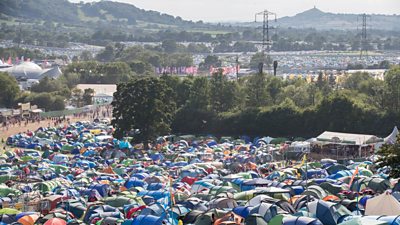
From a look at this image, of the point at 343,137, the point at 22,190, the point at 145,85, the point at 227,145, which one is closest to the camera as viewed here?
the point at 22,190

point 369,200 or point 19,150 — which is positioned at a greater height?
point 369,200

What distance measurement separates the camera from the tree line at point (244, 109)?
37000mm

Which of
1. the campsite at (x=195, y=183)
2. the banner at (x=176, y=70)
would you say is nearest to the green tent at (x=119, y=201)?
the campsite at (x=195, y=183)

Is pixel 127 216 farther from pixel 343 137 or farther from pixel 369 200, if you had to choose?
pixel 343 137

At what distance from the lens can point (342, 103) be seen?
3700 centimetres

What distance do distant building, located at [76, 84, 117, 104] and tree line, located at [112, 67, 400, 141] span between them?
630 inches

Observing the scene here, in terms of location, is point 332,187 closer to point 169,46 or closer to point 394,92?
point 394,92

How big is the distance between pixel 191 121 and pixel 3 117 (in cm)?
1254

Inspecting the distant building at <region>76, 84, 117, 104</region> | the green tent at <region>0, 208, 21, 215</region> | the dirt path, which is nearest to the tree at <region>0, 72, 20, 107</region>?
the distant building at <region>76, 84, 117, 104</region>

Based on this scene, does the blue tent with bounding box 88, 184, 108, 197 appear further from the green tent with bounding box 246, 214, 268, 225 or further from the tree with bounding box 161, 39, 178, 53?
the tree with bounding box 161, 39, 178, 53

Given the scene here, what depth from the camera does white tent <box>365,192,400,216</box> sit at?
1759 cm

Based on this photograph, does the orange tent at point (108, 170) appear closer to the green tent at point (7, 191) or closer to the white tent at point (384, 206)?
the green tent at point (7, 191)

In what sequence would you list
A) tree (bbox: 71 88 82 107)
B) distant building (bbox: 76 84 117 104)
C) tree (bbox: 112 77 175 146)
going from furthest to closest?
distant building (bbox: 76 84 117 104), tree (bbox: 71 88 82 107), tree (bbox: 112 77 175 146)

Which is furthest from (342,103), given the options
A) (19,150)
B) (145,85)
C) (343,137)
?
(19,150)
